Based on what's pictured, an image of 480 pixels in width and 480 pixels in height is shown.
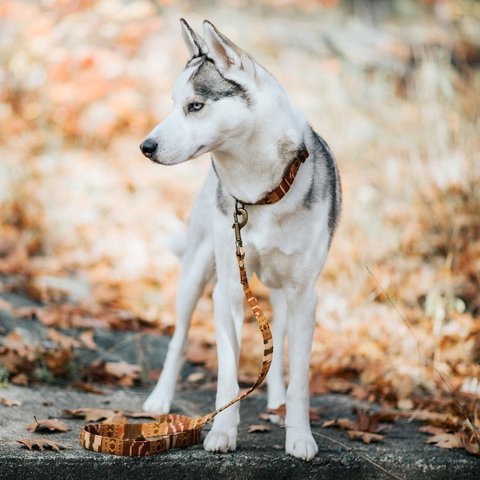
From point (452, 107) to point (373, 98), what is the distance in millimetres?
1572

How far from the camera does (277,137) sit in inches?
104

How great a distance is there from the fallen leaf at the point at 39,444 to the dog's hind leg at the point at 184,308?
787 millimetres

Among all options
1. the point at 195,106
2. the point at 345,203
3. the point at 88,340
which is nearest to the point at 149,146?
the point at 195,106

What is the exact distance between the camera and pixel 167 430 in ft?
→ 9.46

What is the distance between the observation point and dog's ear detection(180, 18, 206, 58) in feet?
9.02

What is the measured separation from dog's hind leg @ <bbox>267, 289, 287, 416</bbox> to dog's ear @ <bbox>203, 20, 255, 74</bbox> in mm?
1231

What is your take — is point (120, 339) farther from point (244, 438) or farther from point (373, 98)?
point (373, 98)

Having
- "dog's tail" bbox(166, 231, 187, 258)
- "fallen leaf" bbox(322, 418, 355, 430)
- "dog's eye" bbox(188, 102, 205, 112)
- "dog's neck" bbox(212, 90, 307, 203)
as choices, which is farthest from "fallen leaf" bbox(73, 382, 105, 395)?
"dog's eye" bbox(188, 102, 205, 112)

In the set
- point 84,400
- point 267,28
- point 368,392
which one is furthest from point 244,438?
point 267,28

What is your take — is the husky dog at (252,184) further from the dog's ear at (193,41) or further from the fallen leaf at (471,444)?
the fallen leaf at (471,444)

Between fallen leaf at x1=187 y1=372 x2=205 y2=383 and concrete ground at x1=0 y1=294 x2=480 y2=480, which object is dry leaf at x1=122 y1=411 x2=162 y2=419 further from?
fallen leaf at x1=187 y1=372 x2=205 y2=383

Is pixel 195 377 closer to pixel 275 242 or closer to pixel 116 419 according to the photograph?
pixel 116 419

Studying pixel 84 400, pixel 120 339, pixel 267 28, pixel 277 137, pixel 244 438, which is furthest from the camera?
pixel 267 28

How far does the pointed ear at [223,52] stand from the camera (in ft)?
8.41
